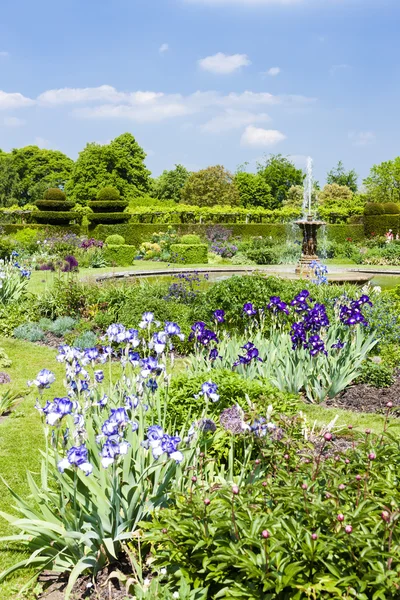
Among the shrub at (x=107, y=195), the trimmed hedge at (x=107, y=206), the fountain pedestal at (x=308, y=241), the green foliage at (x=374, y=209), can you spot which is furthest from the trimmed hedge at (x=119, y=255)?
Answer: the green foliage at (x=374, y=209)

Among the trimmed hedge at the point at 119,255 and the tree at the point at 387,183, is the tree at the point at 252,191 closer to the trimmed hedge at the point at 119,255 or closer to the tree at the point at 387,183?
the tree at the point at 387,183

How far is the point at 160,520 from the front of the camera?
9.73 feet

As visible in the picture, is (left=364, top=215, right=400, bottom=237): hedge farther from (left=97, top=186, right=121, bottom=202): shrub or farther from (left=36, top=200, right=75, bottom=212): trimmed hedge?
(left=36, top=200, right=75, bottom=212): trimmed hedge

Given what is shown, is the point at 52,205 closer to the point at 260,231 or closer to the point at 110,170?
the point at 260,231

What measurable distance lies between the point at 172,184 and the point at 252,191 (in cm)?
898

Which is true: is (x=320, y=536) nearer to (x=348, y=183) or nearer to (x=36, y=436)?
(x=36, y=436)

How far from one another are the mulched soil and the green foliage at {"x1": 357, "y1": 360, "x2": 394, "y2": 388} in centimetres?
6

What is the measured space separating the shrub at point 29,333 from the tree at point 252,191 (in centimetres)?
5567

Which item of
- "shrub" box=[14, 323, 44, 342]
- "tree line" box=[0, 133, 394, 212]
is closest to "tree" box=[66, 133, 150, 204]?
"tree line" box=[0, 133, 394, 212]

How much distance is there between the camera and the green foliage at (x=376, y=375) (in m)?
6.84

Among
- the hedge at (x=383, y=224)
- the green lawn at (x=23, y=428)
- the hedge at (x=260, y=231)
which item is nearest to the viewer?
the green lawn at (x=23, y=428)

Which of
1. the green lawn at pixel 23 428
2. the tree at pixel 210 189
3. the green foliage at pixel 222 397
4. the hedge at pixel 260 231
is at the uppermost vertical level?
the tree at pixel 210 189

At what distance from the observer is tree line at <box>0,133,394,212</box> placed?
54125 mm

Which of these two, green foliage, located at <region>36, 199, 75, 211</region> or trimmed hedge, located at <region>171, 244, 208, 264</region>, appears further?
green foliage, located at <region>36, 199, 75, 211</region>
